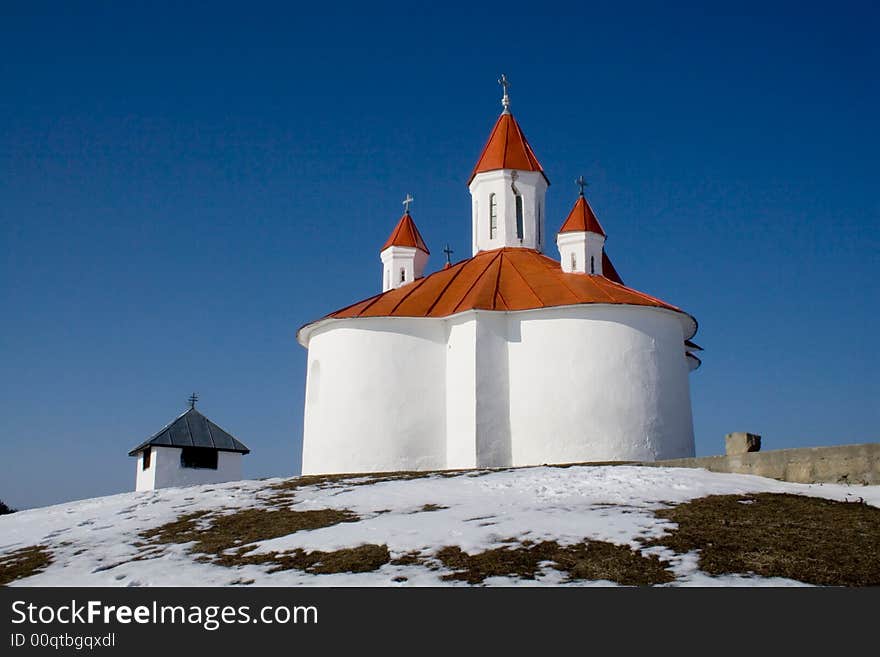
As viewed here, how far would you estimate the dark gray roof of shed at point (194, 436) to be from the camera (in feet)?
107

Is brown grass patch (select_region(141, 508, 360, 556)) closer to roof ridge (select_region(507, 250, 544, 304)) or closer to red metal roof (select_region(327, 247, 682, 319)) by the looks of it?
red metal roof (select_region(327, 247, 682, 319))

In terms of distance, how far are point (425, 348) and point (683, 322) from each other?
7397 mm

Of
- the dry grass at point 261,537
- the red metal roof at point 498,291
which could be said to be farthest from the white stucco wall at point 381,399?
the dry grass at point 261,537

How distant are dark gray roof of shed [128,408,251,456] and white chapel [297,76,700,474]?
888 centimetres

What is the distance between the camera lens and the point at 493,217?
29469 millimetres

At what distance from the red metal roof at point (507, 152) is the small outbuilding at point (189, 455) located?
45.4 feet

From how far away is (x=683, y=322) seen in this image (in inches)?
984

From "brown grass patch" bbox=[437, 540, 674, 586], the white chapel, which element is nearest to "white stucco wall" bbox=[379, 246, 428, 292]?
the white chapel

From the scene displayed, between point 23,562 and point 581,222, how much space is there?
728 inches

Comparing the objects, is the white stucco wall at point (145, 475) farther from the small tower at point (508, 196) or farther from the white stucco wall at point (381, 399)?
the small tower at point (508, 196)

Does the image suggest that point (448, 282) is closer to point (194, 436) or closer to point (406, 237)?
point (406, 237)

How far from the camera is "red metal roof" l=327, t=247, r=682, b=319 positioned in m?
23.8

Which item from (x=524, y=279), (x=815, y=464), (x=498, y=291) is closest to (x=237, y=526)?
(x=815, y=464)
